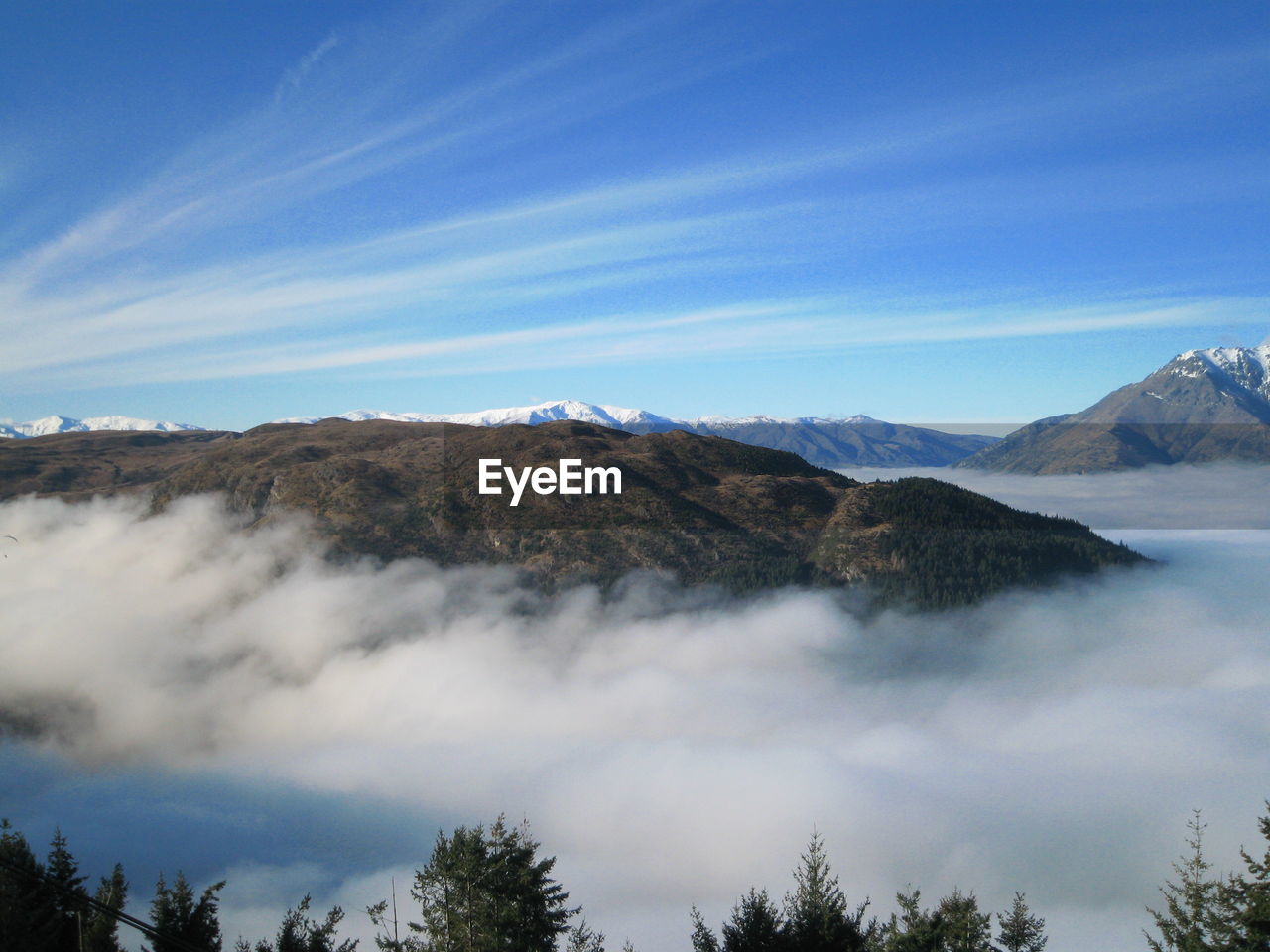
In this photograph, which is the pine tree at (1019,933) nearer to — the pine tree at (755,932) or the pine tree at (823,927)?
the pine tree at (823,927)

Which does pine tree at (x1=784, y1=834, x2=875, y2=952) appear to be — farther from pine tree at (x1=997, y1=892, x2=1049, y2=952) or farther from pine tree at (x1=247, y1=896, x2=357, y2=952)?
pine tree at (x1=247, y1=896, x2=357, y2=952)

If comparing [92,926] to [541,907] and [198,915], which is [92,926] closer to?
[198,915]

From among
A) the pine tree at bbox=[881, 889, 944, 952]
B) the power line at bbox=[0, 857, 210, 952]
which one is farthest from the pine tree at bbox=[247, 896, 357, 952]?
the pine tree at bbox=[881, 889, 944, 952]

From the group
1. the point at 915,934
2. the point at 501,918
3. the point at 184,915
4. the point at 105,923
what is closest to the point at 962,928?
the point at 915,934

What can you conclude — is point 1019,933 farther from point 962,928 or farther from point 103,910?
point 103,910

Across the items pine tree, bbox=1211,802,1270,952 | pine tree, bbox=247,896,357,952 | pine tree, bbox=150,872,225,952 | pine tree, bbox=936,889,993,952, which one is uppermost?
pine tree, bbox=1211,802,1270,952

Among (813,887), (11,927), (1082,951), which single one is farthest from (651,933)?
(11,927)

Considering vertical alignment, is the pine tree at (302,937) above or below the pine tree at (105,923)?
below

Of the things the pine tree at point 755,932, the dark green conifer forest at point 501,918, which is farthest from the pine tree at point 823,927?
the pine tree at point 755,932
